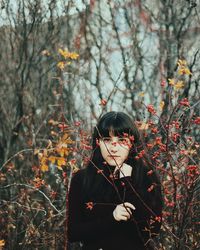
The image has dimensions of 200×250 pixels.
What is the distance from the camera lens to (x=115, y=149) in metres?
2.86

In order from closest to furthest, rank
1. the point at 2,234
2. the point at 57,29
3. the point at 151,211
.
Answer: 1. the point at 151,211
2. the point at 2,234
3. the point at 57,29

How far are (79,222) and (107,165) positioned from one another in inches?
14.1

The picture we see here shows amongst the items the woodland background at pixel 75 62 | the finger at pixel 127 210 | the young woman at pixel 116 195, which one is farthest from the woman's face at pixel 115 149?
the woodland background at pixel 75 62

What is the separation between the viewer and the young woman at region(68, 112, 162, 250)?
269cm

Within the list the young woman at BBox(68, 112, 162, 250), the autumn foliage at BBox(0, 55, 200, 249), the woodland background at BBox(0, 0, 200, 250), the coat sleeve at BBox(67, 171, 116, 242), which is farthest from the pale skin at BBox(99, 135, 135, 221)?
the woodland background at BBox(0, 0, 200, 250)

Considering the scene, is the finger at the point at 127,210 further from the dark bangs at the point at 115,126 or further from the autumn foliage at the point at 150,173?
the dark bangs at the point at 115,126

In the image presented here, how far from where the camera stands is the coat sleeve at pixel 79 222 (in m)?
2.67

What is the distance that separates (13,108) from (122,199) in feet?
18.2

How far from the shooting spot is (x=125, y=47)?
322 inches

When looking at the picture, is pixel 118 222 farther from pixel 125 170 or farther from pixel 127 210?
pixel 125 170

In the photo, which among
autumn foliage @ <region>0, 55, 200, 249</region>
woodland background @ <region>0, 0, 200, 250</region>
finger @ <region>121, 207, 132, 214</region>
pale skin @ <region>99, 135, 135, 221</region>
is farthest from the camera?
woodland background @ <region>0, 0, 200, 250</region>

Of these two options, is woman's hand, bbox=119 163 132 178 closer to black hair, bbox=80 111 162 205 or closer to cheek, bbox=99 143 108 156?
black hair, bbox=80 111 162 205

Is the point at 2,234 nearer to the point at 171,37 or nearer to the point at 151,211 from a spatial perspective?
the point at 151,211

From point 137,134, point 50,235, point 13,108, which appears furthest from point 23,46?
point 137,134
